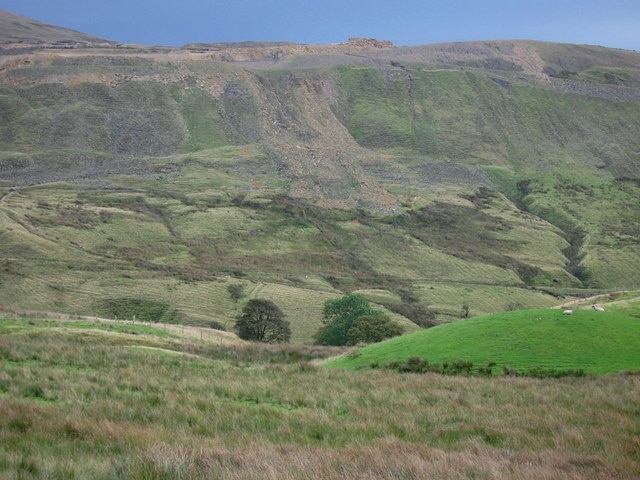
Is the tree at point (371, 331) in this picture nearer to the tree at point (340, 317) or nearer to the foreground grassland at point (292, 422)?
the tree at point (340, 317)

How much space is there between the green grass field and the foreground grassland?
323 centimetres

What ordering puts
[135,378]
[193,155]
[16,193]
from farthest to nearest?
1. [193,155]
2. [16,193]
3. [135,378]

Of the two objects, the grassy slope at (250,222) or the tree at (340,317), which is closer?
the tree at (340,317)

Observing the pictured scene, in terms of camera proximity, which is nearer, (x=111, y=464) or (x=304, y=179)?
(x=111, y=464)

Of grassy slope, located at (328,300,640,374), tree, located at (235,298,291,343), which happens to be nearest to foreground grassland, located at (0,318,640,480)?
grassy slope, located at (328,300,640,374)

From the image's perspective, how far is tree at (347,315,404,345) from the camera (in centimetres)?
5534

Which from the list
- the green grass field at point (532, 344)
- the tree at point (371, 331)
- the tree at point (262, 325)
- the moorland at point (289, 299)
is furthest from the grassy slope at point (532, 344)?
the tree at point (262, 325)

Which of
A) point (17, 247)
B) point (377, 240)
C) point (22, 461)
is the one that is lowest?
point (22, 461)

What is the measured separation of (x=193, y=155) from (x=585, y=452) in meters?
172

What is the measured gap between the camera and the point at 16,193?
132250mm

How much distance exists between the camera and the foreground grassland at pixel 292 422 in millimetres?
8859

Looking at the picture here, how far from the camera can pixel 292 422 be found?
13.1 m

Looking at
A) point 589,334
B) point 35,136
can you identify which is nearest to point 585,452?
point 589,334

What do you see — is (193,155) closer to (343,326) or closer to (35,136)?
(35,136)
